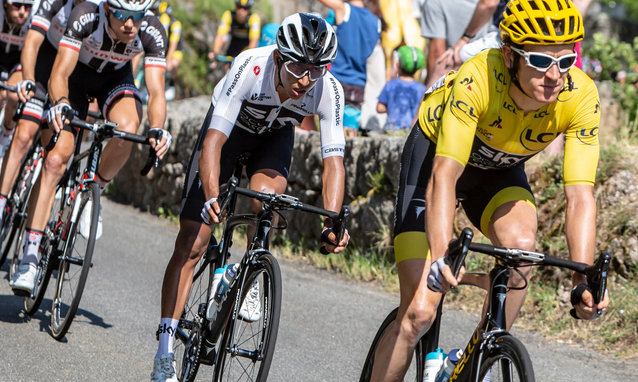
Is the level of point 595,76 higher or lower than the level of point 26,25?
higher

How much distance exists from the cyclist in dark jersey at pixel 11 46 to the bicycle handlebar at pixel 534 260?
583 cm

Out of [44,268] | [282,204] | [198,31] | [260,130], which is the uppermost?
[198,31]

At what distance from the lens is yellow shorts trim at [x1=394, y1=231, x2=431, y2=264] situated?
13.8 feet

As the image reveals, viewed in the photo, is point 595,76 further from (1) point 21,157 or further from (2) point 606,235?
(1) point 21,157

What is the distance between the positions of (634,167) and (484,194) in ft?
11.1

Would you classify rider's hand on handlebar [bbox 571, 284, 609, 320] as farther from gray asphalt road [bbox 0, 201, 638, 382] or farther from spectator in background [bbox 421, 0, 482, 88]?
spectator in background [bbox 421, 0, 482, 88]

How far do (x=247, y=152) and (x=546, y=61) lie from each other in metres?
2.22

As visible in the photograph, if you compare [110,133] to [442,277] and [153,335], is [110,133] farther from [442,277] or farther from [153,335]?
[442,277]

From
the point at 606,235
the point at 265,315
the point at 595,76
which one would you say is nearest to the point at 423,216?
the point at 265,315

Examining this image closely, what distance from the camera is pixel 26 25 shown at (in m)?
8.70

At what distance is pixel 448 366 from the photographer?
159 inches

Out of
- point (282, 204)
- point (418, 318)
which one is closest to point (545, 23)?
point (418, 318)

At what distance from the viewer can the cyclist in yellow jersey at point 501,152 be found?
383cm

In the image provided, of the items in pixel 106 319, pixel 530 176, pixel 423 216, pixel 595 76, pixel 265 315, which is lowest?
pixel 106 319
